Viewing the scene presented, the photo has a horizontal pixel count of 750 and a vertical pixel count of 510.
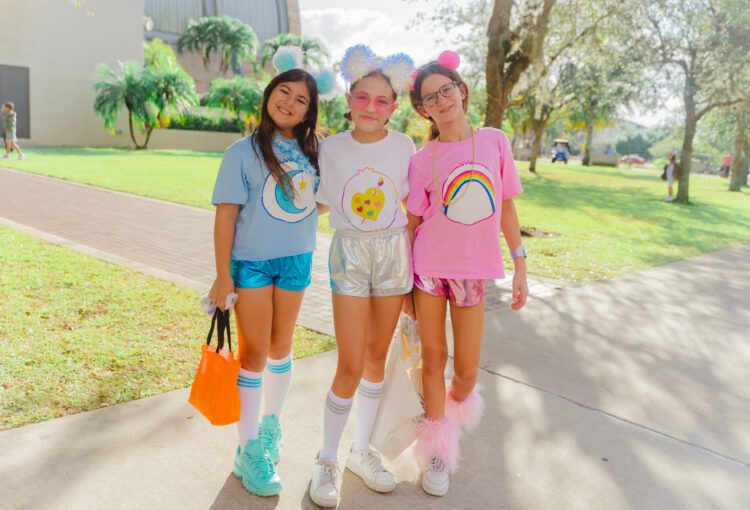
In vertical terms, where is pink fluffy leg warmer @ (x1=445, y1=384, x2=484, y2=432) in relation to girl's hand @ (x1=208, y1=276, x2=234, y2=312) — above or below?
below

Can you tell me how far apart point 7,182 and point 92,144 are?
74.8 ft

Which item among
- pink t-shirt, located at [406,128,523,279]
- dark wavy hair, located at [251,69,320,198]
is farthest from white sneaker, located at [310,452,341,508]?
dark wavy hair, located at [251,69,320,198]

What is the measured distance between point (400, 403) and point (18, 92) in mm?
35641

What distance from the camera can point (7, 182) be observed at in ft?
45.0

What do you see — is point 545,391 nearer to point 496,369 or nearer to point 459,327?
point 496,369

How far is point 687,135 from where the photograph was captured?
18.8 m

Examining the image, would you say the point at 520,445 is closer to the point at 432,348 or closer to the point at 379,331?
the point at 432,348

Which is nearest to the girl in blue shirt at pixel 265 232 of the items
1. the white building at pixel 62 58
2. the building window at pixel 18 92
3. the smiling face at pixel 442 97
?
the smiling face at pixel 442 97

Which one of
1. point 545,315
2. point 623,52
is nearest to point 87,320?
point 545,315

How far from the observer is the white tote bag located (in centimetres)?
281

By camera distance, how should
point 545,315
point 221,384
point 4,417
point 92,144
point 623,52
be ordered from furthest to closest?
point 92,144, point 623,52, point 545,315, point 4,417, point 221,384

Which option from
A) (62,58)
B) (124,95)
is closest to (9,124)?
(124,95)

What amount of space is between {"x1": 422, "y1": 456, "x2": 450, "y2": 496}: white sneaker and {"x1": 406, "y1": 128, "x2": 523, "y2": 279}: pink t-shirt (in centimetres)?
86

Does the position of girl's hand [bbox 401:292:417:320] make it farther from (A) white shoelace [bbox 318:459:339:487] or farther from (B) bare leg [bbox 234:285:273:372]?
(A) white shoelace [bbox 318:459:339:487]
